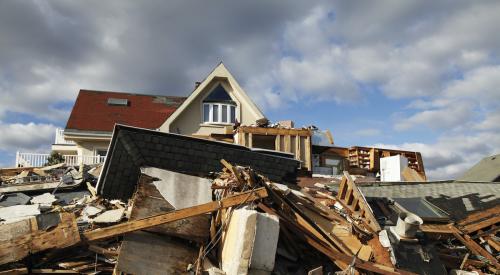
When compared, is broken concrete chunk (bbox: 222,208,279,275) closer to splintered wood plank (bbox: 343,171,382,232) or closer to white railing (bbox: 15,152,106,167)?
splintered wood plank (bbox: 343,171,382,232)

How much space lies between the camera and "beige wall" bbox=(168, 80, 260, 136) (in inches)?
858

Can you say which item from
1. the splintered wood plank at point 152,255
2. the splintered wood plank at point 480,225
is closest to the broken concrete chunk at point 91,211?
the splintered wood plank at point 152,255

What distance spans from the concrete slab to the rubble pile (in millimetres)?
18

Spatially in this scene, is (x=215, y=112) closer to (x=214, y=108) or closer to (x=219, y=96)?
(x=214, y=108)

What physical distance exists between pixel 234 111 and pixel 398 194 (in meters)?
12.3

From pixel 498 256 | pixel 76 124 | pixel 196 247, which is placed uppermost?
pixel 76 124

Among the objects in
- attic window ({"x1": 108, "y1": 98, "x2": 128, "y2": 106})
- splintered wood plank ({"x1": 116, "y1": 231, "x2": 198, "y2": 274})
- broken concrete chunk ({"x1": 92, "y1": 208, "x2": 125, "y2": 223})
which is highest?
attic window ({"x1": 108, "y1": 98, "x2": 128, "y2": 106})

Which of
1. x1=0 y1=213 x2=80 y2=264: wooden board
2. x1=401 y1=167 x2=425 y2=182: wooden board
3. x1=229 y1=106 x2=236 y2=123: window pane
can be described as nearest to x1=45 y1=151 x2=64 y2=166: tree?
x1=229 y1=106 x2=236 y2=123: window pane

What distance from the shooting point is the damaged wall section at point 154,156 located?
7.93 metres

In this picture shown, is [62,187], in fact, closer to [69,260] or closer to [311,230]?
[69,260]

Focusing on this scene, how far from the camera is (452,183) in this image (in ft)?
46.0

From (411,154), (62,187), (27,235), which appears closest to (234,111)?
(411,154)

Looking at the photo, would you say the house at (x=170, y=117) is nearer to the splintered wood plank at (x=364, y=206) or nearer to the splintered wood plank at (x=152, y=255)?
the splintered wood plank at (x=364, y=206)

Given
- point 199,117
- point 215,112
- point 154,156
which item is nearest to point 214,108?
point 215,112
